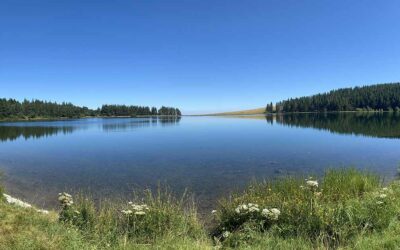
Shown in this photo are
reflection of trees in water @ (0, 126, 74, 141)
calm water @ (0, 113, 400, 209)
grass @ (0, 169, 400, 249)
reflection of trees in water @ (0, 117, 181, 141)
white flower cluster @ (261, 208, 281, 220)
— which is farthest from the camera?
reflection of trees in water @ (0, 117, 181, 141)

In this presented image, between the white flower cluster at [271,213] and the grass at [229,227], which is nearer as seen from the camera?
the grass at [229,227]

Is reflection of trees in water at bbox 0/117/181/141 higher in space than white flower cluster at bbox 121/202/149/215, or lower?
lower

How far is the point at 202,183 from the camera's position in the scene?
1939 cm

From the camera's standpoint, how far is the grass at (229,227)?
23.9 feet

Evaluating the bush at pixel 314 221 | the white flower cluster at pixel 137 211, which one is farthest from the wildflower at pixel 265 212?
the white flower cluster at pixel 137 211

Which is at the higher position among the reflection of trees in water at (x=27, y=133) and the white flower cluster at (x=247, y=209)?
the white flower cluster at (x=247, y=209)

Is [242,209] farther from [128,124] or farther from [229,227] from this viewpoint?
[128,124]

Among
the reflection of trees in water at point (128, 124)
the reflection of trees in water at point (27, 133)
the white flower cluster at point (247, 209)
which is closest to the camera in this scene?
the white flower cluster at point (247, 209)

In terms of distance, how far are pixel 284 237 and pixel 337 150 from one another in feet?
84.4

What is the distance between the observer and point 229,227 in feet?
33.5

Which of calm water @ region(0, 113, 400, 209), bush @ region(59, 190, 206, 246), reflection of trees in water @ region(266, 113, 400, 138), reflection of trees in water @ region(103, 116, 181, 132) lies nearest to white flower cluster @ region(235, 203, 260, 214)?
bush @ region(59, 190, 206, 246)

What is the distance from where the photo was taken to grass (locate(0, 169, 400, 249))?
7285mm

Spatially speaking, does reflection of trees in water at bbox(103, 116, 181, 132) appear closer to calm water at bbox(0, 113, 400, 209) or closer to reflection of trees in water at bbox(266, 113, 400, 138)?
reflection of trees in water at bbox(266, 113, 400, 138)

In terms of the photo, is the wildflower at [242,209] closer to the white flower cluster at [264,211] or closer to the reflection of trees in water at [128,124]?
the white flower cluster at [264,211]
